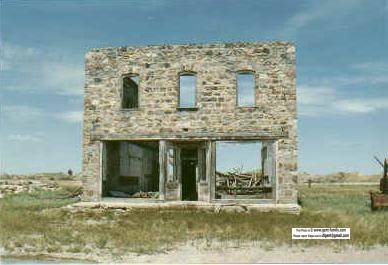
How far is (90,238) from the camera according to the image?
12602 mm

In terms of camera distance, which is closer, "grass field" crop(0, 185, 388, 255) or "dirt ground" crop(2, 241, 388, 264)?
"dirt ground" crop(2, 241, 388, 264)

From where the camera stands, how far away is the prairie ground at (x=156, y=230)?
37.7 feet

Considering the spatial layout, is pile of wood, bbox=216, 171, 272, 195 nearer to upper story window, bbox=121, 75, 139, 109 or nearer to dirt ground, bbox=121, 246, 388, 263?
upper story window, bbox=121, 75, 139, 109

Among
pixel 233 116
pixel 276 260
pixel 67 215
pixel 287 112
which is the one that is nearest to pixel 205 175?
pixel 233 116

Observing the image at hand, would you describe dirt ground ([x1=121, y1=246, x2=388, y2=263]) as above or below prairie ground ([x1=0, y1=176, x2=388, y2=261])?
below

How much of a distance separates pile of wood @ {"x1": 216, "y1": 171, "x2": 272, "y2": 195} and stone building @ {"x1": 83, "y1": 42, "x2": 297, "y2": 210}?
1.38 meters

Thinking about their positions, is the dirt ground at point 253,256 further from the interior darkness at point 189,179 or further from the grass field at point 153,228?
Answer: the interior darkness at point 189,179

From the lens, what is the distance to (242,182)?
991 inches

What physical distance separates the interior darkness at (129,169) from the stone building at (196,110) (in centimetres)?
46

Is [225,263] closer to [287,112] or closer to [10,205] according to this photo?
[287,112]

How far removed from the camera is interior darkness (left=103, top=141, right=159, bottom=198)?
21516mm

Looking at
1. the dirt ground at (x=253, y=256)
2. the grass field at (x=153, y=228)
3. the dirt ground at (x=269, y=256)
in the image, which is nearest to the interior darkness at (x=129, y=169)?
the grass field at (x=153, y=228)

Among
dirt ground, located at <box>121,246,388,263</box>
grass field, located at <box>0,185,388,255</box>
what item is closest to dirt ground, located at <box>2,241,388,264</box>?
dirt ground, located at <box>121,246,388,263</box>

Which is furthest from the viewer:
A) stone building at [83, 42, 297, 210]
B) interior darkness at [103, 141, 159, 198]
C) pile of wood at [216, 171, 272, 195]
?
pile of wood at [216, 171, 272, 195]
